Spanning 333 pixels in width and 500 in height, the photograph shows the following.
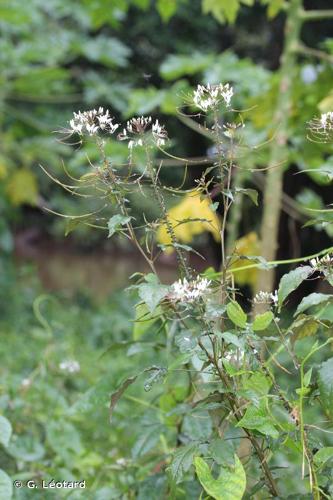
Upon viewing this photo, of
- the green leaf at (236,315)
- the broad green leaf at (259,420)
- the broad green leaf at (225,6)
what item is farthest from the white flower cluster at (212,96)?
the broad green leaf at (225,6)

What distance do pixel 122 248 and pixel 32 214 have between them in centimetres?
173

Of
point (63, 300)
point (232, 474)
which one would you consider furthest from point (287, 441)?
point (63, 300)

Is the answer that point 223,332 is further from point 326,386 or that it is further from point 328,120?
point 328,120

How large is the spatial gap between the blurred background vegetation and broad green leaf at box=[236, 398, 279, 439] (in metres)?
0.22

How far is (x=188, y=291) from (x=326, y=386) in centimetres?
20

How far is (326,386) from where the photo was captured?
0.85 meters

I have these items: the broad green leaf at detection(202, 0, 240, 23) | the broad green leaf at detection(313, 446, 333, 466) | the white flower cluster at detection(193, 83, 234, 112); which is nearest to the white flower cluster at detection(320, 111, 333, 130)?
the white flower cluster at detection(193, 83, 234, 112)

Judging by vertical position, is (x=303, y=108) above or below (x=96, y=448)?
above

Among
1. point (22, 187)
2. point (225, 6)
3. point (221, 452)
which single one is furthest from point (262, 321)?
point (22, 187)

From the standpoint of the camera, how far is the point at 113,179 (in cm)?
86

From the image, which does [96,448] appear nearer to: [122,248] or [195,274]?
[195,274]

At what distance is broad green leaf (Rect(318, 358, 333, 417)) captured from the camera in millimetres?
849

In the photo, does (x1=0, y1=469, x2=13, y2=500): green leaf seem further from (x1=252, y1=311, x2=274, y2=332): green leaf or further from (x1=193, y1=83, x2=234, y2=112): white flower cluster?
(x1=193, y1=83, x2=234, y2=112): white flower cluster

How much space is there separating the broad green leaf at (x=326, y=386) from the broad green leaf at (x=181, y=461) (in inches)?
6.0
